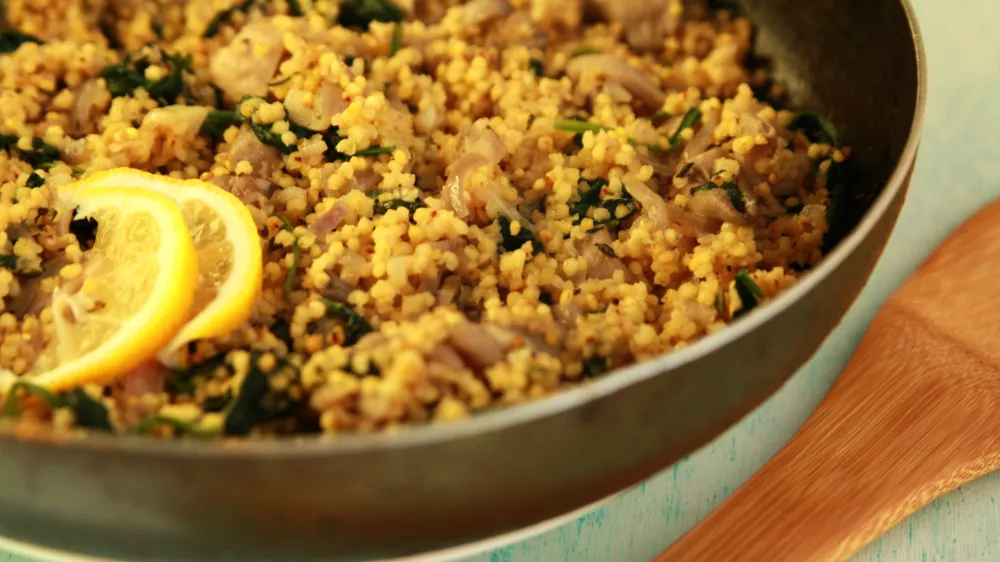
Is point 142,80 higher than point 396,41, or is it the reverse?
point 396,41

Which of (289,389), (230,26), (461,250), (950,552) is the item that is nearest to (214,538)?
(289,389)

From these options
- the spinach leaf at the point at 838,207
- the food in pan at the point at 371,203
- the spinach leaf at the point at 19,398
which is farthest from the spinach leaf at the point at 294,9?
the spinach leaf at the point at 838,207

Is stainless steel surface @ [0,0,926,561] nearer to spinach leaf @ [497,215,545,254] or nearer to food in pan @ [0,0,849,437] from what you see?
food in pan @ [0,0,849,437]

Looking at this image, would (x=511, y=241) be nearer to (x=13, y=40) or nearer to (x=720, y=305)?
(x=720, y=305)

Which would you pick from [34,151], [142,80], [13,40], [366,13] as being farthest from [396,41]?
[13,40]

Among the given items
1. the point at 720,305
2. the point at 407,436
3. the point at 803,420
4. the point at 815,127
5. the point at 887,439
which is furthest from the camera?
the point at 815,127

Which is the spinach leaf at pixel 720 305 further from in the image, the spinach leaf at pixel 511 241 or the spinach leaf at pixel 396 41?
the spinach leaf at pixel 396 41

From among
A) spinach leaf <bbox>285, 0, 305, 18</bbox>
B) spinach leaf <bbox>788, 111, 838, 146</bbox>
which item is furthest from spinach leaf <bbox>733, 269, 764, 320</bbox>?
spinach leaf <bbox>285, 0, 305, 18</bbox>
